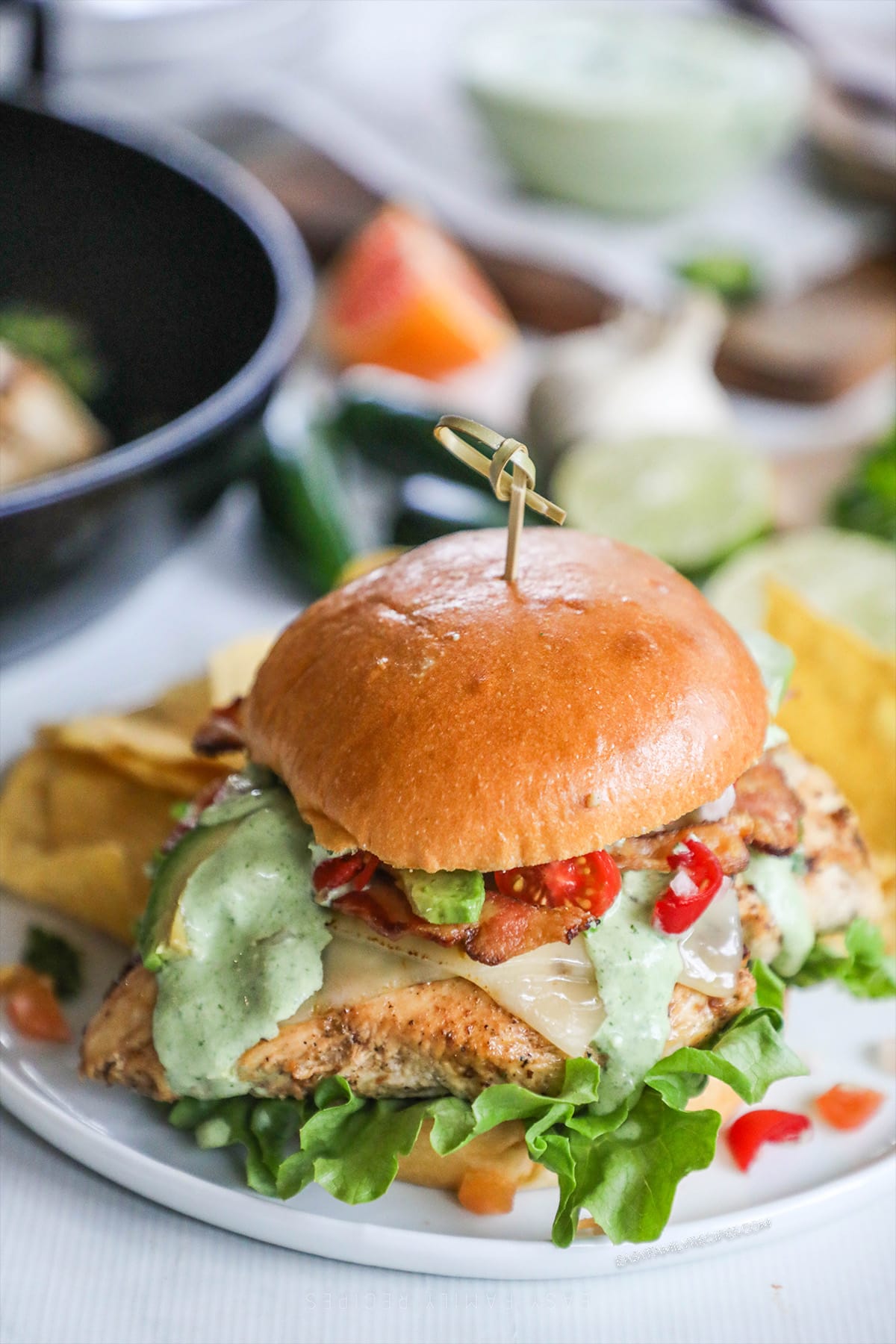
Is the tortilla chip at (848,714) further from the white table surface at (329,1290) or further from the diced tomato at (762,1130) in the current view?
the white table surface at (329,1290)

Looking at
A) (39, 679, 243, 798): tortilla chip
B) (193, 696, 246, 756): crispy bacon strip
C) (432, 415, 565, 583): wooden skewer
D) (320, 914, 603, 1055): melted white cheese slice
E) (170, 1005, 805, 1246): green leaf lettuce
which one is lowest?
(39, 679, 243, 798): tortilla chip

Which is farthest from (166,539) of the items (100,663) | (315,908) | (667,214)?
(667,214)

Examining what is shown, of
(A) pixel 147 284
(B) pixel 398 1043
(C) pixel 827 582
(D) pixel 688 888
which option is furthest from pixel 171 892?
(A) pixel 147 284

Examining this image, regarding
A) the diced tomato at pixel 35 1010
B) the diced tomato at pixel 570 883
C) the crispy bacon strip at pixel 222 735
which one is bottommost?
the diced tomato at pixel 35 1010

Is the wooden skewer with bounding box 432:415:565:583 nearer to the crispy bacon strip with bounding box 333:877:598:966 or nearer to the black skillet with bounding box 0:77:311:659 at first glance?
the crispy bacon strip with bounding box 333:877:598:966

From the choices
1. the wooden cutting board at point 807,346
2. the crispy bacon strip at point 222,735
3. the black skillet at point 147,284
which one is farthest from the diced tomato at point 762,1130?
the wooden cutting board at point 807,346

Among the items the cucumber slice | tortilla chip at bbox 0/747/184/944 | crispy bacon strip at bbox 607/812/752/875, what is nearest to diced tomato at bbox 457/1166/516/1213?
crispy bacon strip at bbox 607/812/752/875
